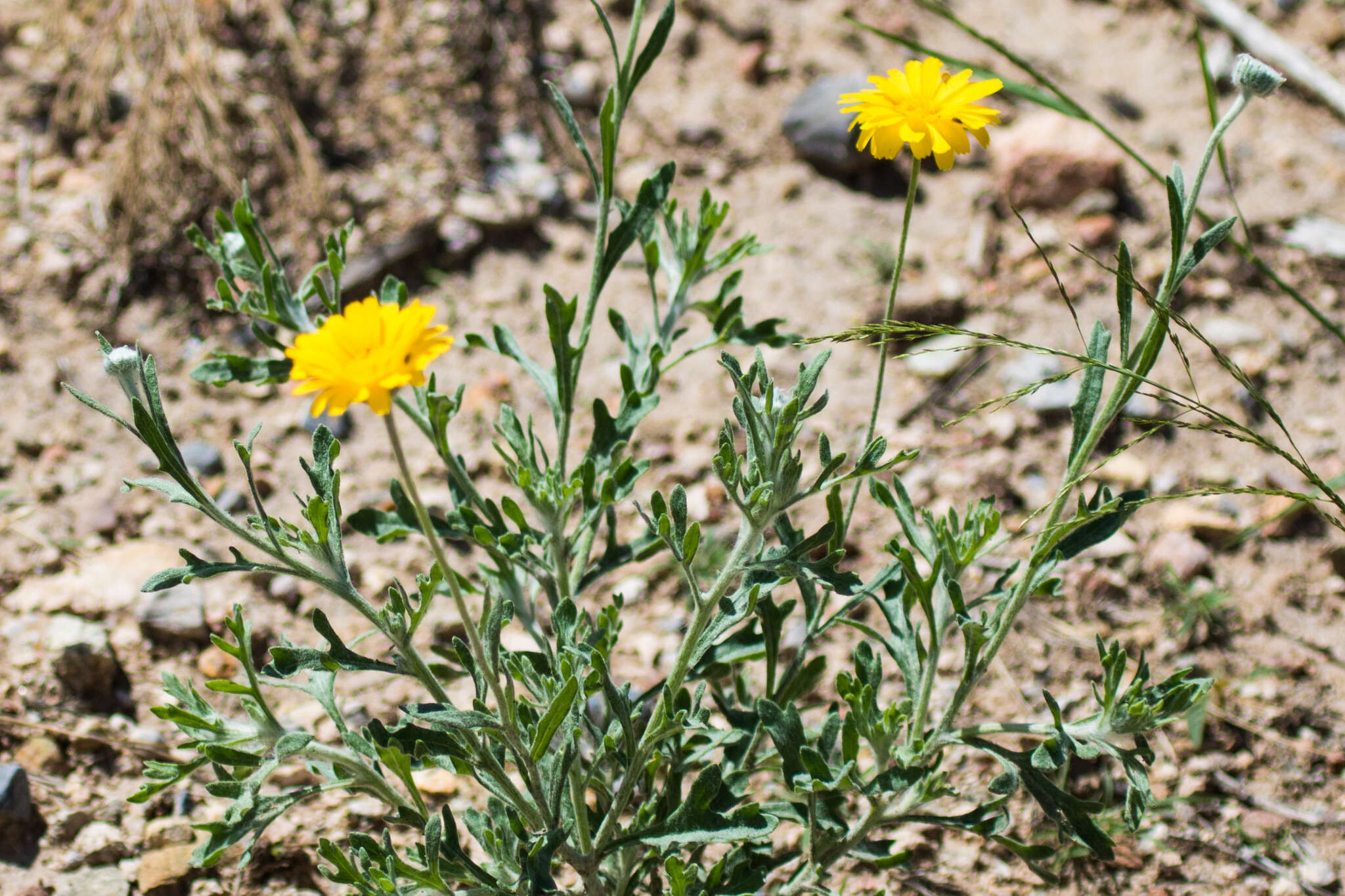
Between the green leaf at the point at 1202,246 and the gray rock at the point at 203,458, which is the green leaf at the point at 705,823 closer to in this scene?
the green leaf at the point at 1202,246

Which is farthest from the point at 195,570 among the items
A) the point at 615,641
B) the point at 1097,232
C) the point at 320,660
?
the point at 1097,232

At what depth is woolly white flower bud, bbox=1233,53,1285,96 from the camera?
1.73 m

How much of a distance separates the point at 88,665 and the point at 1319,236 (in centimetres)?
432

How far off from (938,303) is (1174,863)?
2.02 meters

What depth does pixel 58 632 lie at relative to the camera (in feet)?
9.75

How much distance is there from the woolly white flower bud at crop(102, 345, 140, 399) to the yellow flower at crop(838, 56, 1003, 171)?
3.93 ft

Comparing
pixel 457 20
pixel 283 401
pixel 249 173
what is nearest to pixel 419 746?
pixel 283 401

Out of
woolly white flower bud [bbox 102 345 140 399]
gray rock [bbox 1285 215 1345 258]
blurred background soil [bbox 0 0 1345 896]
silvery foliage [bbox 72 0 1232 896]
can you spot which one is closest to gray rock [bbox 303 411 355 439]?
blurred background soil [bbox 0 0 1345 896]

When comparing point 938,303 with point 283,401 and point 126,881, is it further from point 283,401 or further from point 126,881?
point 126,881

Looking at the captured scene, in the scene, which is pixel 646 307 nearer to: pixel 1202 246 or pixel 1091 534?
pixel 1091 534

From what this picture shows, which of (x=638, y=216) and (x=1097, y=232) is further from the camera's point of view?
(x=1097, y=232)

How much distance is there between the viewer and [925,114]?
1874 millimetres

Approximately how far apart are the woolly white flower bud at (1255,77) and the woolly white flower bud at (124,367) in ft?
5.74

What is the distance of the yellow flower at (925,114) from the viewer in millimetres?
1854
